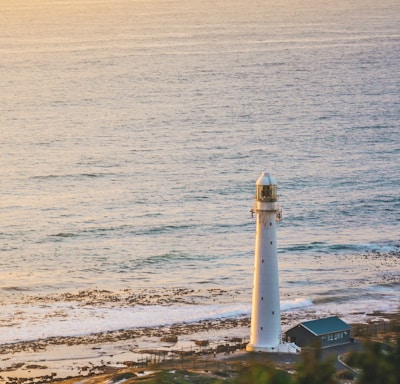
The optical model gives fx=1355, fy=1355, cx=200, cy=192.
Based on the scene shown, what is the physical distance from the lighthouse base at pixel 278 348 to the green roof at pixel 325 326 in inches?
94.5

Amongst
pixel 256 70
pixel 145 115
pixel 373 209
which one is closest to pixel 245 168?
pixel 373 209

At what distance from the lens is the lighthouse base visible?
54.1 metres

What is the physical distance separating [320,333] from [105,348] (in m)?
9.84

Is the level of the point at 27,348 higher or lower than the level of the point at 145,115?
lower

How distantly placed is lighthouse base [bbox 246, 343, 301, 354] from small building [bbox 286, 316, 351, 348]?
1938 millimetres

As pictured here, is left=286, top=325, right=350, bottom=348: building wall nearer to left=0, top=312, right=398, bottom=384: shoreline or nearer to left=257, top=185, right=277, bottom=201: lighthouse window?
left=0, top=312, right=398, bottom=384: shoreline

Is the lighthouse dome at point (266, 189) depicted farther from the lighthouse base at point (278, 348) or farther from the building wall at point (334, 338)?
the building wall at point (334, 338)

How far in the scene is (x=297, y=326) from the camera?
58.8 meters

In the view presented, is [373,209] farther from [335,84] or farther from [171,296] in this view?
[335,84]

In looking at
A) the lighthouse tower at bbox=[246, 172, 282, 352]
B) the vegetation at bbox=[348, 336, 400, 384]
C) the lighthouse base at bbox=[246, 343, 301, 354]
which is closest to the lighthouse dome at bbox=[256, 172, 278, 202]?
the lighthouse tower at bbox=[246, 172, 282, 352]

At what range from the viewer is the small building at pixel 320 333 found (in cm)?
5831

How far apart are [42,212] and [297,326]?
39045mm

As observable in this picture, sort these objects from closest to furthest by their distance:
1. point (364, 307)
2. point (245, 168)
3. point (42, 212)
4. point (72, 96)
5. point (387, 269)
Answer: point (364, 307)
point (387, 269)
point (42, 212)
point (245, 168)
point (72, 96)

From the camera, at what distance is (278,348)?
5462 centimetres
